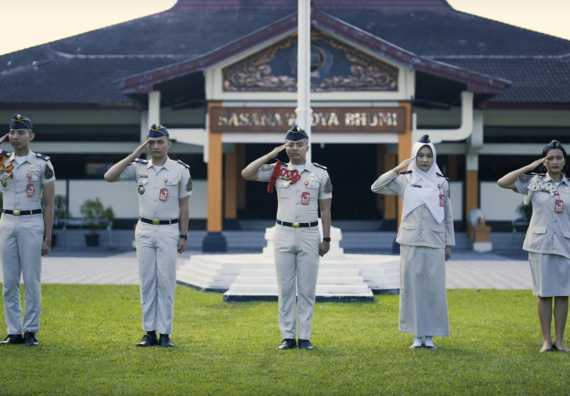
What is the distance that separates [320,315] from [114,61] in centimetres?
1374

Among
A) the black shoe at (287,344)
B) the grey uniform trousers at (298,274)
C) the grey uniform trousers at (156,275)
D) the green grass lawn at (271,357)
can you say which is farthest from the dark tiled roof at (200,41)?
the black shoe at (287,344)

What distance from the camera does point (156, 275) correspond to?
24.5 feet

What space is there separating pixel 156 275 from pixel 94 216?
12.4 m

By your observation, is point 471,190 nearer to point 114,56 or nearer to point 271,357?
point 114,56

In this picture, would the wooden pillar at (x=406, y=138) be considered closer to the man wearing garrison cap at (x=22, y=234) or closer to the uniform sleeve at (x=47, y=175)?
the uniform sleeve at (x=47, y=175)

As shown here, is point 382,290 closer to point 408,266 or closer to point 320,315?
point 320,315

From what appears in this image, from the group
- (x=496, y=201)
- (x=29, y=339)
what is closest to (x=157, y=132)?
(x=29, y=339)

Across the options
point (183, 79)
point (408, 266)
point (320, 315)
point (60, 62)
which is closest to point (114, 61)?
point (60, 62)

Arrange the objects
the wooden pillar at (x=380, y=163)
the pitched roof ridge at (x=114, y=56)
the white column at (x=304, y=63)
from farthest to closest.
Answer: the pitched roof ridge at (x=114, y=56) → the wooden pillar at (x=380, y=163) → the white column at (x=304, y=63)

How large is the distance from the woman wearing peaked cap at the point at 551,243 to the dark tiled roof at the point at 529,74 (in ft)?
38.3

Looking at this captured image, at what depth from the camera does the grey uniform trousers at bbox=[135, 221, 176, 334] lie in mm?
7398

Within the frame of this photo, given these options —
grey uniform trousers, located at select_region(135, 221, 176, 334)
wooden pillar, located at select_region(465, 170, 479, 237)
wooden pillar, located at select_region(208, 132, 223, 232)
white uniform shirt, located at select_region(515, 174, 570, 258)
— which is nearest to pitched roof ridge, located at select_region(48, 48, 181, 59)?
wooden pillar, located at select_region(208, 132, 223, 232)

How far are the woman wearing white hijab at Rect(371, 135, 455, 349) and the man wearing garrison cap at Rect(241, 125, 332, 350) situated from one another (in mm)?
737

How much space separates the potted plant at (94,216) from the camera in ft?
63.6
